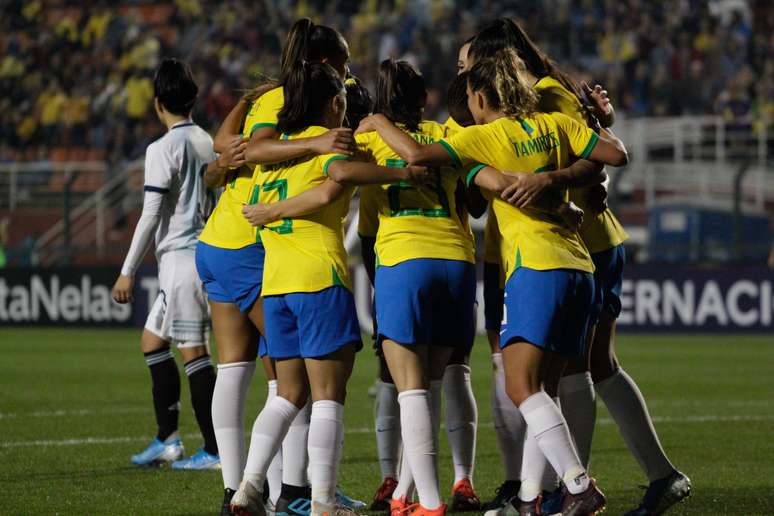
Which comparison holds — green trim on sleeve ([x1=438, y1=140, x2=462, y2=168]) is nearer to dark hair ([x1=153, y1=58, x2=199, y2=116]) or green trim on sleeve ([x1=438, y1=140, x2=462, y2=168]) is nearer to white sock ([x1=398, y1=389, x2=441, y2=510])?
white sock ([x1=398, y1=389, x2=441, y2=510])

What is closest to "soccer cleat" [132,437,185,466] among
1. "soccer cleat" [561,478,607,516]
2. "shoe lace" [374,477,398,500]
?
"shoe lace" [374,477,398,500]

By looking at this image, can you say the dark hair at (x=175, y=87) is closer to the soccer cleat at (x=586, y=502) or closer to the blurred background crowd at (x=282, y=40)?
the soccer cleat at (x=586, y=502)

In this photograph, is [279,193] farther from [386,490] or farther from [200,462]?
[200,462]

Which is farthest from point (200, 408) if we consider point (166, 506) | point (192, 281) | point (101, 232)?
point (101, 232)

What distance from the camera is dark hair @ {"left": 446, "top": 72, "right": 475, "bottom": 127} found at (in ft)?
19.1

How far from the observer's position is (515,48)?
5.63 m

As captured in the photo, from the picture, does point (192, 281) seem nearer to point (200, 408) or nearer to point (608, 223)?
point (200, 408)

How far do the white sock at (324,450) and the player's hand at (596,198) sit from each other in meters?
1.41

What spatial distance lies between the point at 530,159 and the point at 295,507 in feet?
5.83

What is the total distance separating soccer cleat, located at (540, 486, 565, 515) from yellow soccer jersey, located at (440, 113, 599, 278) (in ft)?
3.20

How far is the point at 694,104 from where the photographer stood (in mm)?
23844

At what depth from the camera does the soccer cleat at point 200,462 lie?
7.44 meters

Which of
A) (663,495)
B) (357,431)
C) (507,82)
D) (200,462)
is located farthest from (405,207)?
(357,431)

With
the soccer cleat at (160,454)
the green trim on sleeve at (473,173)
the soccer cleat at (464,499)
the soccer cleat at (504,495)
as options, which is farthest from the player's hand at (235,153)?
the soccer cleat at (160,454)
